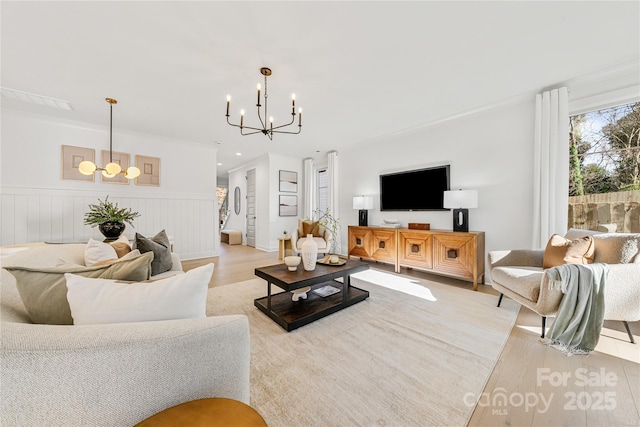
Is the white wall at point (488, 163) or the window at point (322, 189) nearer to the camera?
the white wall at point (488, 163)

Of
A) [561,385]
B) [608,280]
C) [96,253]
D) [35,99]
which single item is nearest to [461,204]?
[608,280]

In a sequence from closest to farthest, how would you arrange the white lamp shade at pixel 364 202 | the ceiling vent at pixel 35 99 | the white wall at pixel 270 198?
1. the ceiling vent at pixel 35 99
2. the white lamp shade at pixel 364 202
3. the white wall at pixel 270 198

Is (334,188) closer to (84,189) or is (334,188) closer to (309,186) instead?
(309,186)

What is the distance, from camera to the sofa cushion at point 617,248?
1876mm

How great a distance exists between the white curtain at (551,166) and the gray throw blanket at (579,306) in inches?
45.1

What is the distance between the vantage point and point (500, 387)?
1384 millimetres

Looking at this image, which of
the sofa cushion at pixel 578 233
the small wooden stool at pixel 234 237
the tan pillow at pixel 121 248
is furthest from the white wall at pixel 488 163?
the small wooden stool at pixel 234 237

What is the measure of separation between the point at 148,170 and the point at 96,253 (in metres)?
3.45

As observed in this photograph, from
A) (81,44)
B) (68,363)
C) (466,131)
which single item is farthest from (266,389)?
(466,131)

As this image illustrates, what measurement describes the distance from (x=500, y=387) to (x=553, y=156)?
2.70 m

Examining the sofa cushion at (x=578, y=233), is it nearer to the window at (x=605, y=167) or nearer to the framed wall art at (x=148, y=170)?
the window at (x=605, y=167)

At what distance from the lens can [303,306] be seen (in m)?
2.33

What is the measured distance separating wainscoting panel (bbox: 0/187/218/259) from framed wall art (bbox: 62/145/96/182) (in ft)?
0.81

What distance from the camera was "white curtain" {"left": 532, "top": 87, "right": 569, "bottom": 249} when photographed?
2654 mm
